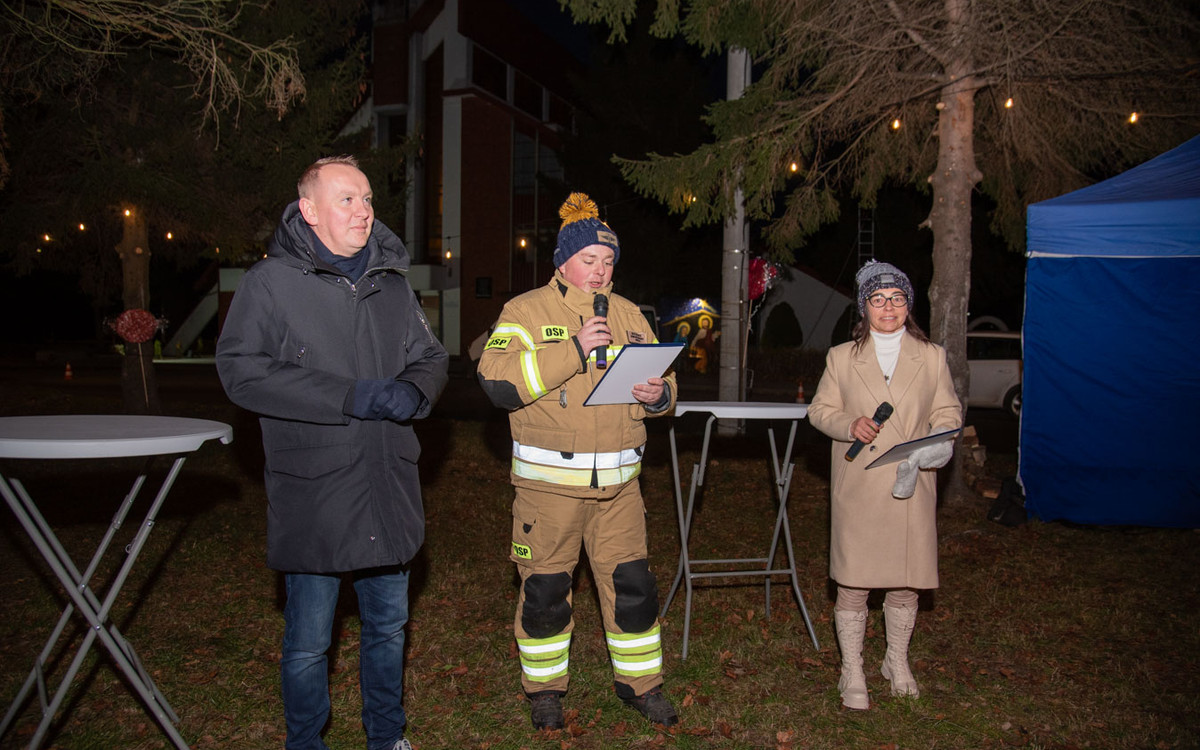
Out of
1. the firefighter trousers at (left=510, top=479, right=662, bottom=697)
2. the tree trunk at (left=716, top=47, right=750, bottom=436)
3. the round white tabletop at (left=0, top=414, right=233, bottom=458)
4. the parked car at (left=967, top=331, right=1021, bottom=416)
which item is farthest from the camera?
the parked car at (left=967, top=331, right=1021, bottom=416)

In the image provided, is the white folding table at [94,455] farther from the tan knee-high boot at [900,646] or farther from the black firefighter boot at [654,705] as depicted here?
the tan knee-high boot at [900,646]

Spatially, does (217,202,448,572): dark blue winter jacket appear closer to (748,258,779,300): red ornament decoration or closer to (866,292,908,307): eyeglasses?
(866,292,908,307): eyeglasses

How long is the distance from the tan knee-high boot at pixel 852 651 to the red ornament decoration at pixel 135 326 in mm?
11198

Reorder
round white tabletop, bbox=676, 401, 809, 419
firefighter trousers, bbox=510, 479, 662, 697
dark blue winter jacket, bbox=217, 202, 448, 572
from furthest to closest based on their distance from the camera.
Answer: round white tabletop, bbox=676, 401, 809, 419
firefighter trousers, bbox=510, 479, 662, 697
dark blue winter jacket, bbox=217, 202, 448, 572

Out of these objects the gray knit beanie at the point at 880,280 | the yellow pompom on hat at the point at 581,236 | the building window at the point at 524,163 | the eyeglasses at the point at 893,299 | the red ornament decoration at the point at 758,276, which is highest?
the building window at the point at 524,163

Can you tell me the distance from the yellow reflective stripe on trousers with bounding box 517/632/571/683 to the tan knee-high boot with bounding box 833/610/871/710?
1325 millimetres

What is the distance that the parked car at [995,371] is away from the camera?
16.0 m

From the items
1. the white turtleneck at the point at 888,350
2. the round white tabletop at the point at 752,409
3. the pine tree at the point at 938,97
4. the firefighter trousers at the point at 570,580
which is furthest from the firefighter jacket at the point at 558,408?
the pine tree at the point at 938,97

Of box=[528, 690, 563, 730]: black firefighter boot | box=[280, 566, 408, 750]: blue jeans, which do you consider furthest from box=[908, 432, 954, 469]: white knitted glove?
box=[280, 566, 408, 750]: blue jeans

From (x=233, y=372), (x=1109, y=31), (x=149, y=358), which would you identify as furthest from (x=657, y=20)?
(x=149, y=358)

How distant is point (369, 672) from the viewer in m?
3.11

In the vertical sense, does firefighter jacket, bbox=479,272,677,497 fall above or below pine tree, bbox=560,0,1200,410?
below

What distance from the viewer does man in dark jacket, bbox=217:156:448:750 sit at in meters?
2.81

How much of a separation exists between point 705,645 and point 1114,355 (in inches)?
192
